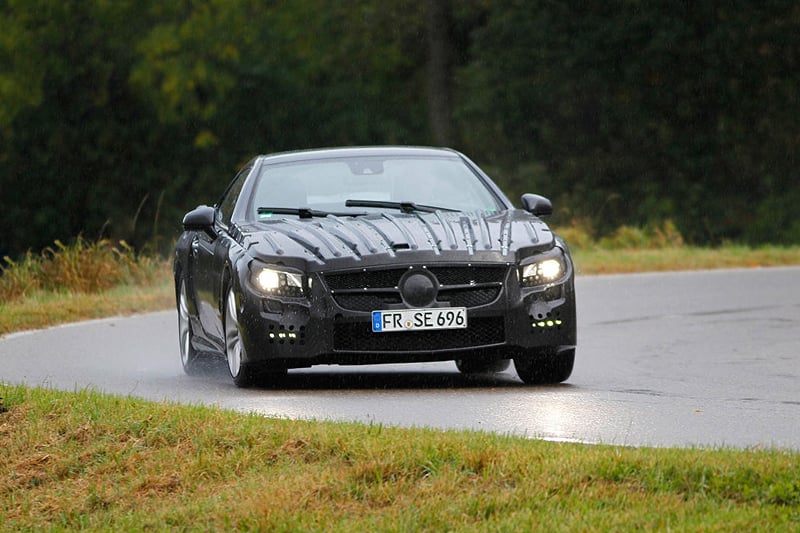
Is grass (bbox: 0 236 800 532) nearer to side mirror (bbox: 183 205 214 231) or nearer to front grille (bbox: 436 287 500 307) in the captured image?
front grille (bbox: 436 287 500 307)

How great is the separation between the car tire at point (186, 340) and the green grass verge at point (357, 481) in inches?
183

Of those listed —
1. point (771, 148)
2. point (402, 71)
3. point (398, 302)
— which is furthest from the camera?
point (402, 71)

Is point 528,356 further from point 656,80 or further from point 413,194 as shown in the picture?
point 656,80

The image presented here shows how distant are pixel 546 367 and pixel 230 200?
2860mm

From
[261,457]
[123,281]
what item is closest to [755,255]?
[123,281]

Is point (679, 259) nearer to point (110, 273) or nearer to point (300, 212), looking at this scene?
point (110, 273)

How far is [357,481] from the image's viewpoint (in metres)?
7.23

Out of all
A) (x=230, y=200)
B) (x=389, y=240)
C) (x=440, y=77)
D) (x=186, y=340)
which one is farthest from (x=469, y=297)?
(x=440, y=77)

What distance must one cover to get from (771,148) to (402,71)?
14527mm

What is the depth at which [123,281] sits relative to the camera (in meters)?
22.0

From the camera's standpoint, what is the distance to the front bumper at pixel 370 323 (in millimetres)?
10961

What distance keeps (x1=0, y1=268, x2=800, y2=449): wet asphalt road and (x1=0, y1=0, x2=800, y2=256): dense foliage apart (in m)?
26.3

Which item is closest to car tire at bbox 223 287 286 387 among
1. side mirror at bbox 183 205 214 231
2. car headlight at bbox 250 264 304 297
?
car headlight at bbox 250 264 304 297

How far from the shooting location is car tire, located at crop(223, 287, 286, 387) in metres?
11.3
